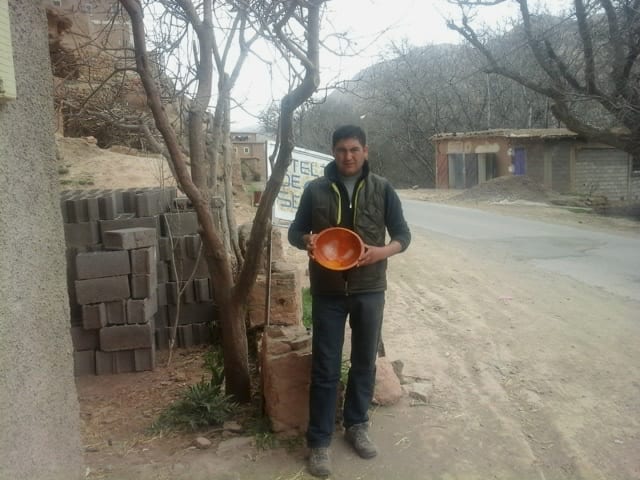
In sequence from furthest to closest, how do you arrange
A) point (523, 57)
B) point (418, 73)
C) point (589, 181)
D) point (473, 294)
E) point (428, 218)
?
point (418, 73) → point (523, 57) → point (589, 181) → point (428, 218) → point (473, 294)

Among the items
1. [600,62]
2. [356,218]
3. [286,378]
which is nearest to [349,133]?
[356,218]

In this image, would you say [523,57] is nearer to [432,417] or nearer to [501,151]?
[501,151]

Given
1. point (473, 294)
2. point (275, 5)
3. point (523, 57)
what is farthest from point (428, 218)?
point (523, 57)

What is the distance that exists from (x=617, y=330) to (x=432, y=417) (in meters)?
2.96

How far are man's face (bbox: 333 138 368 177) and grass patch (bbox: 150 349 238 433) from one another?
1624 millimetres

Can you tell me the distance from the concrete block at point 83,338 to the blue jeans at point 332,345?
2637mm

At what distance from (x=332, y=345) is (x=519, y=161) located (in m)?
25.6

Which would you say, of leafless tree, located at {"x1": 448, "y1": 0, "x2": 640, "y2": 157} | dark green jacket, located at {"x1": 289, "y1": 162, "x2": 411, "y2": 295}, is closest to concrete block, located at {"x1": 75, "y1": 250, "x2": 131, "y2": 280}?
dark green jacket, located at {"x1": 289, "y1": 162, "x2": 411, "y2": 295}

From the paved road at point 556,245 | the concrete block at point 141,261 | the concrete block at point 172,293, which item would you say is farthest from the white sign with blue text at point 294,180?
the paved road at point 556,245

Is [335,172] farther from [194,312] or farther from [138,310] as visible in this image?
[194,312]

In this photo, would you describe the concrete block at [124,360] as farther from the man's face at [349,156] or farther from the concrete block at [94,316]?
the man's face at [349,156]

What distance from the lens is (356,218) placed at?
3066 mm

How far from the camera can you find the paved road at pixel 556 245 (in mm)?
8516

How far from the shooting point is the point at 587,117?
28.6 metres
